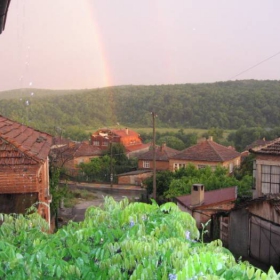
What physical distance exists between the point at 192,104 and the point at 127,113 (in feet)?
32.5

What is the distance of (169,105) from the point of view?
57625 mm

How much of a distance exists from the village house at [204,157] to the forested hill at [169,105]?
12.0 metres

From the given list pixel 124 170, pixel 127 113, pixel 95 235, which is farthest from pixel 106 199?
pixel 127 113

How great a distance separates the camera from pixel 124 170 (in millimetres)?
41125

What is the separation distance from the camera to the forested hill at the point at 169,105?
50.4 metres

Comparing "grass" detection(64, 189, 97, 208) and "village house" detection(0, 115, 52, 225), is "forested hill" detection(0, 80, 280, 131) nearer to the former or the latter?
"grass" detection(64, 189, 97, 208)

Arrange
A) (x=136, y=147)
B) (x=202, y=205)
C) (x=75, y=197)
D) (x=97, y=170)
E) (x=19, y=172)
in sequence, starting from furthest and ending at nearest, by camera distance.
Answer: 1. (x=136, y=147)
2. (x=97, y=170)
3. (x=75, y=197)
4. (x=202, y=205)
5. (x=19, y=172)

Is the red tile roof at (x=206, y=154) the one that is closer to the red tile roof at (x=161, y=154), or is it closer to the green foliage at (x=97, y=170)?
the red tile roof at (x=161, y=154)

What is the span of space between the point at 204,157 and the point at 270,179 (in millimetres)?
22231

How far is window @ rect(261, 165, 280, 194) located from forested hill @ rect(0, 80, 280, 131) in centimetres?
3321

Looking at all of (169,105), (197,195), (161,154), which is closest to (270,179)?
(197,195)

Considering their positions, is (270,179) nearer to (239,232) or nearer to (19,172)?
(239,232)

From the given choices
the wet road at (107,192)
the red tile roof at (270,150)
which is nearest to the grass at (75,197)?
the wet road at (107,192)

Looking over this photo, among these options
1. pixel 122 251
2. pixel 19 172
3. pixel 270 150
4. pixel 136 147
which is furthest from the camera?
pixel 136 147
